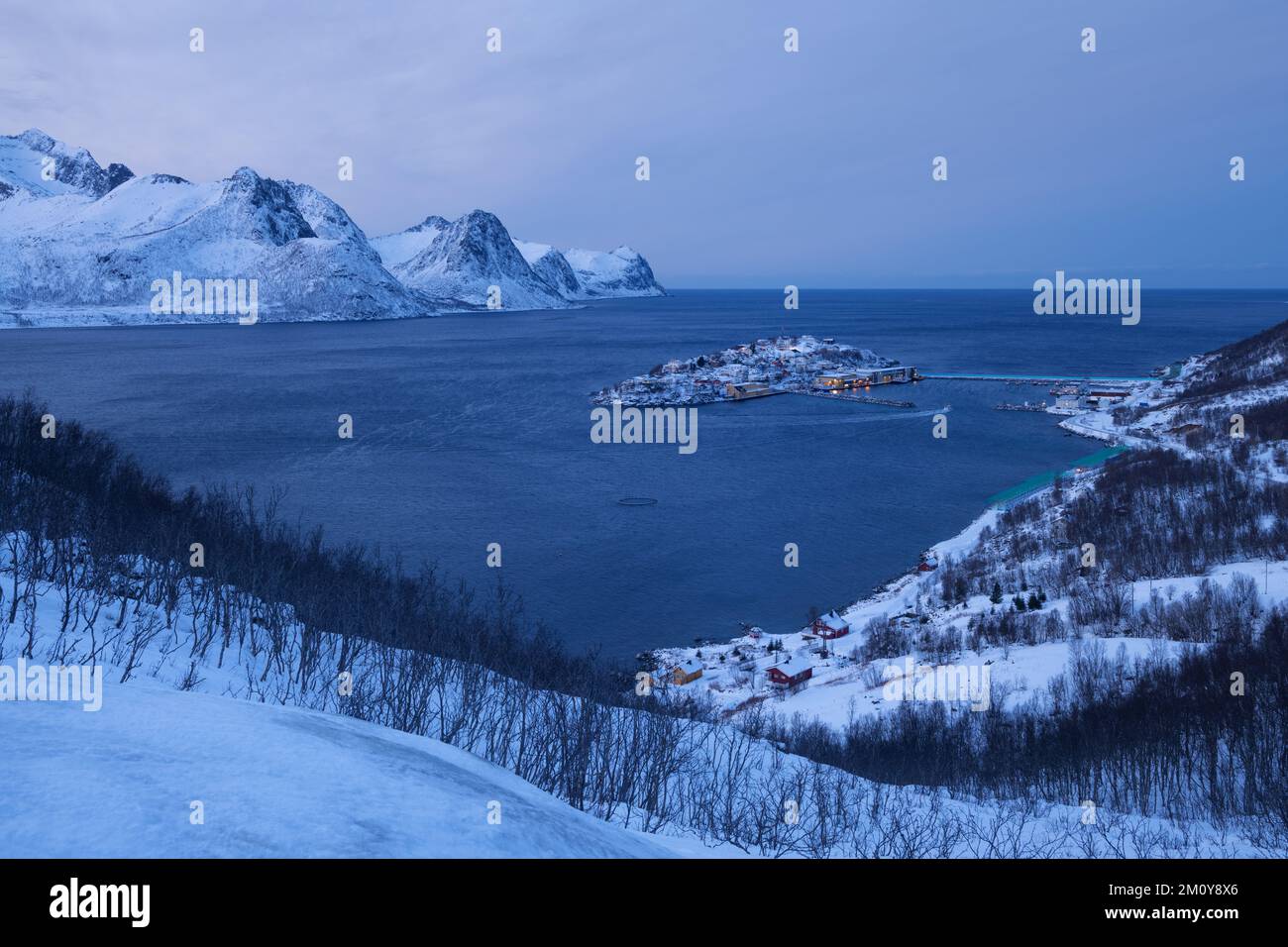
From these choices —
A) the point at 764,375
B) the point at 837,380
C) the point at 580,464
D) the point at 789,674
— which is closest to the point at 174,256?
the point at 764,375

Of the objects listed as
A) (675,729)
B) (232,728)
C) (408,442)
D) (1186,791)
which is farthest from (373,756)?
(408,442)

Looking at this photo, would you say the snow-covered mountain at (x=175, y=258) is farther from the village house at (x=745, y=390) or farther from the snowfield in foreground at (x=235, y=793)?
the snowfield in foreground at (x=235, y=793)

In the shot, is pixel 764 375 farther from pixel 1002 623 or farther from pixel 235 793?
pixel 235 793

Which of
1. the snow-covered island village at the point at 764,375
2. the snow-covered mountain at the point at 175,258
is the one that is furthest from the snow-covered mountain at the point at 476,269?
the snow-covered island village at the point at 764,375

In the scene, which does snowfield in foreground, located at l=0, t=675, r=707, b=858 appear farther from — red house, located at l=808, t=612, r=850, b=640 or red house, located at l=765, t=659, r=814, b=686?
red house, located at l=808, t=612, r=850, b=640

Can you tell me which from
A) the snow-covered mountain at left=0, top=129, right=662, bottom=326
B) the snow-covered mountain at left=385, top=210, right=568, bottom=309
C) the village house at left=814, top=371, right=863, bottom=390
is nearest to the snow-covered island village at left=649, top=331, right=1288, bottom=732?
the village house at left=814, top=371, right=863, bottom=390

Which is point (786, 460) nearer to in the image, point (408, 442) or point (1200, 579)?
point (408, 442)
